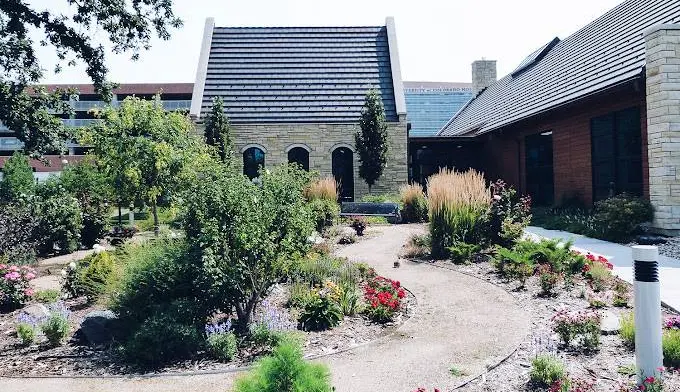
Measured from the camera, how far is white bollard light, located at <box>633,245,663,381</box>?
11.2ft

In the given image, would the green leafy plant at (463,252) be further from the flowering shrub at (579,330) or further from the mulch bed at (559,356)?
the flowering shrub at (579,330)

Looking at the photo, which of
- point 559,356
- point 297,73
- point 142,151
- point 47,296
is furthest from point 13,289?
point 297,73

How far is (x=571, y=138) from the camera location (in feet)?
47.8

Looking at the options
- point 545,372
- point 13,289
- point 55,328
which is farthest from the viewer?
point 13,289

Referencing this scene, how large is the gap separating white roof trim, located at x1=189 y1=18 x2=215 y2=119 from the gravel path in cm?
1568

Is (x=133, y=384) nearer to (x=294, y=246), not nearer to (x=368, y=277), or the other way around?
(x=294, y=246)

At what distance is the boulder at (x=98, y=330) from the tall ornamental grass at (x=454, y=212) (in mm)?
5854

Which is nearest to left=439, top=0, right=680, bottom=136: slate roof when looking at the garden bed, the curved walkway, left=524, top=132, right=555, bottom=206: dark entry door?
left=524, top=132, right=555, bottom=206: dark entry door

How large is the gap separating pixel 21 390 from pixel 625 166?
12.5 m

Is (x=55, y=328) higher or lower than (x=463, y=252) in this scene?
lower

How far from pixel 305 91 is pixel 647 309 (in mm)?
20086

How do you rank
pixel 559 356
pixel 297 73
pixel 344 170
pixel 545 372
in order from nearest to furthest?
pixel 545 372 < pixel 559 356 < pixel 344 170 < pixel 297 73

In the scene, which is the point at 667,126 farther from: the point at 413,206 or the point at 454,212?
the point at 413,206

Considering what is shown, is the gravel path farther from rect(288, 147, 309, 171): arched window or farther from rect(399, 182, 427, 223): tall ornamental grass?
rect(288, 147, 309, 171): arched window
